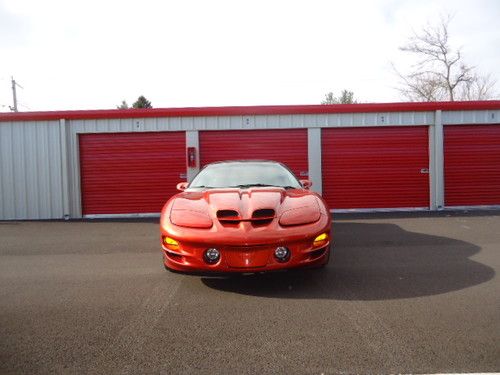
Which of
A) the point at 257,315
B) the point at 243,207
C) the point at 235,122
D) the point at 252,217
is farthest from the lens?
the point at 235,122

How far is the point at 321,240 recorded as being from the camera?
367 cm

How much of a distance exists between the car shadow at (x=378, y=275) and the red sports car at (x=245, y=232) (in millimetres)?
216

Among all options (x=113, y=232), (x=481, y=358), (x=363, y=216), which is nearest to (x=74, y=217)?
(x=113, y=232)

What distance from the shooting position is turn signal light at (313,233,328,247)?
362cm

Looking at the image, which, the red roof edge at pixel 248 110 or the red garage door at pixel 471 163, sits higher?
the red roof edge at pixel 248 110

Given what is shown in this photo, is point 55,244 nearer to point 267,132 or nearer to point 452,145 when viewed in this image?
point 267,132

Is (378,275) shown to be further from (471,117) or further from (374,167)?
(471,117)

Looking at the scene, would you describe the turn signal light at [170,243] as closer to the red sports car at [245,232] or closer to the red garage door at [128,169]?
the red sports car at [245,232]

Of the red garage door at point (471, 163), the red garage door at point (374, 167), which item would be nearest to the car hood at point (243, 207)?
the red garage door at point (374, 167)

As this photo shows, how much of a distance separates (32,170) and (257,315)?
9.01 m

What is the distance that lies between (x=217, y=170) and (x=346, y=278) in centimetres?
218

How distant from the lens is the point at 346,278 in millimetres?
4152

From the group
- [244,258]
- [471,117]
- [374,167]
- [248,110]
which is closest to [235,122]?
[248,110]

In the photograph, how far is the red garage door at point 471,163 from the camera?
406 inches
